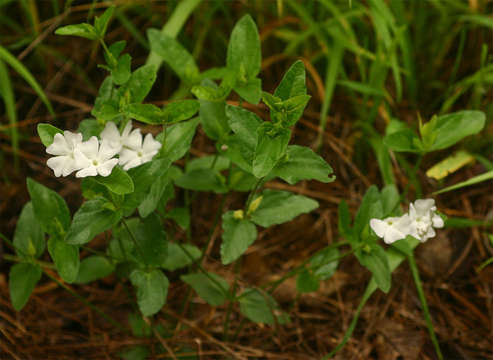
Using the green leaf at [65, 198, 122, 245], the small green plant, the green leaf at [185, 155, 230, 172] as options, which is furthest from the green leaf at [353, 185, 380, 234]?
the green leaf at [65, 198, 122, 245]

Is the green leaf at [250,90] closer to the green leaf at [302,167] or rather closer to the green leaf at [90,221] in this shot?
the green leaf at [302,167]

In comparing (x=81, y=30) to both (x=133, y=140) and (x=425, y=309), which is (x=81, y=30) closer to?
(x=133, y=140)

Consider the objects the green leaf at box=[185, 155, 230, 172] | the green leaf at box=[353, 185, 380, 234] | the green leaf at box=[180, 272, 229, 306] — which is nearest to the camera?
the green leaf at box=[353, 185, 380, 234]

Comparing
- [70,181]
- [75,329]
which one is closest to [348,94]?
[70,181]

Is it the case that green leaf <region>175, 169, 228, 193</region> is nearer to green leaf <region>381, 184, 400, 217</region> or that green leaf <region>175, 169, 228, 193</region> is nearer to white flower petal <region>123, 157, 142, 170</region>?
white flower petal <region>123, 157, 142, 170</region>

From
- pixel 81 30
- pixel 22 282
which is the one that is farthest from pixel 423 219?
pixel 22 282

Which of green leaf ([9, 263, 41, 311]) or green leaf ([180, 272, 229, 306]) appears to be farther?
green leaf ([180, 272, 229, 306])

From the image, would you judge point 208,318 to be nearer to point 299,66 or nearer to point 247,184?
point 247,184
